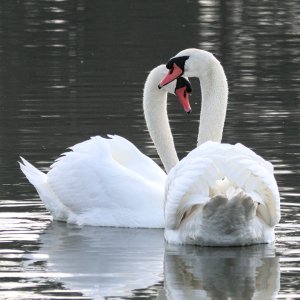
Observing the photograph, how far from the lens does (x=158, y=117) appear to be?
40.9 ft

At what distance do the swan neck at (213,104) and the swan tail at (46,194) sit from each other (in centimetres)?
132

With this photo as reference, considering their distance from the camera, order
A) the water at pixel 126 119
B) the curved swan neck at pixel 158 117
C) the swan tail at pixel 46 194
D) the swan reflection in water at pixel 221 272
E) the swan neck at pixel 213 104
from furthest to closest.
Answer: the curved swan neck at pixel 158 117 < the swan tail at pixel 46 194 < the swan neck at pixel 213 104 < the water at pixel 126 119 < the swan reflection in water at pixel 221 272

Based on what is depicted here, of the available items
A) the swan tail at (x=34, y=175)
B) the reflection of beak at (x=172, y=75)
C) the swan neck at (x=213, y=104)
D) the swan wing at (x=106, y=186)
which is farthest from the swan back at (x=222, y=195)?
the swan tail at (x=34, y=175)

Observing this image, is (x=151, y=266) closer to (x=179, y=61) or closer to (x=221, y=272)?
(x=221, y=272)

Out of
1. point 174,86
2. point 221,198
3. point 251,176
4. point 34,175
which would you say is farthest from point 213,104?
point 221,198

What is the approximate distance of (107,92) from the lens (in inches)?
776

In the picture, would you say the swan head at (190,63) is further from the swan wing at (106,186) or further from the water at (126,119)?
the water at (126,119)

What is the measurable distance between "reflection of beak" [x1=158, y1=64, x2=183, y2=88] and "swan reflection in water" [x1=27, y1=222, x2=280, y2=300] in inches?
51.5

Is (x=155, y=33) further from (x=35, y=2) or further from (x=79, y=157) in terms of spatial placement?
(x=79, y=157)

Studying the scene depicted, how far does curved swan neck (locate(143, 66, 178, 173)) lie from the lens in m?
12.4

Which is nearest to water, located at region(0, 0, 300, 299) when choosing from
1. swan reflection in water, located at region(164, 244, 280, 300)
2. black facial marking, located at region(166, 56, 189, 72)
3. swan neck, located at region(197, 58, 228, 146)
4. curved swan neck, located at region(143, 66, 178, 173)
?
swan reflection in water, located at region(164, 244, 280, 300)

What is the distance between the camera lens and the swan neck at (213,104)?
11.6 metres

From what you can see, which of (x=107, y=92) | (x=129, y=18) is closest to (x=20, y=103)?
(x=107, y=92)

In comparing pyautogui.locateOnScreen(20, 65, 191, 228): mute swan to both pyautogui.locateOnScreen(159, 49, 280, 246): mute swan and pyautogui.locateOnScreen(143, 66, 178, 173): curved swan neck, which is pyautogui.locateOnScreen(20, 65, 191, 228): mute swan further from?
pyautogui.locateOnScreen(159, 49, 280, 246): mute swan
